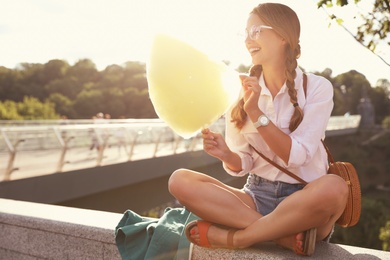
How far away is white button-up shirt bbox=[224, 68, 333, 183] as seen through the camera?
8.28 feet

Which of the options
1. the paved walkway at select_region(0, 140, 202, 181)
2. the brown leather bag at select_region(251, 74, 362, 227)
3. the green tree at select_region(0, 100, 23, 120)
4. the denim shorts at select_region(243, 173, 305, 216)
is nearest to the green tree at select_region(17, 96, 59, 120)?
the green tree at select_region(0, 100, 23, 120)

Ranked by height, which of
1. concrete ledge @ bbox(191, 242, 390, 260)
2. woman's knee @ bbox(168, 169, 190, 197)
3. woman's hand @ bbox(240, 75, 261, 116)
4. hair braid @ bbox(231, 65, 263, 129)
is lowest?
concrete ledge @ bbox(191, 242, 390, 260)

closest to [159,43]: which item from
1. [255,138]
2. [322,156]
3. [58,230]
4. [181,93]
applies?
[181,93]

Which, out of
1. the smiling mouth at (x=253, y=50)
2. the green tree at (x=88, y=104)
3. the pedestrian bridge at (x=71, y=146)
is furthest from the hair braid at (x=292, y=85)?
the green tree at (x=88, y=104)

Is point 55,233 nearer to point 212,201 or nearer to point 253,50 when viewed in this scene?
point 212,201

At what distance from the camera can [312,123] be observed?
8.38ft

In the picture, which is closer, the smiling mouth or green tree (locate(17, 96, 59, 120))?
the smiling mouth

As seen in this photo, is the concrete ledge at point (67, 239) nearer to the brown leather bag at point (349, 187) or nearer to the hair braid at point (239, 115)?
the brown leather bag at point (349, 187)

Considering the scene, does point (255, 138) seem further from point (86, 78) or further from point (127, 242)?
point (86, 78)

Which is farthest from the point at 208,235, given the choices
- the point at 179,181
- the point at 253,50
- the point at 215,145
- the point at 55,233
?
the point at 55,233

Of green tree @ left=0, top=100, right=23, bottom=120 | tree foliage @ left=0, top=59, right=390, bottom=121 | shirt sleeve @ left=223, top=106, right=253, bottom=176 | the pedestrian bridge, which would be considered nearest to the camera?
shirt sleeve @ left=223, top=106, right=253, bottom=176

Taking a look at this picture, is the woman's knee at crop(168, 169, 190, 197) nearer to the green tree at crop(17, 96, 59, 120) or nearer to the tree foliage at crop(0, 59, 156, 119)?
the tree foliage at crop(0, 59, 156, 119)

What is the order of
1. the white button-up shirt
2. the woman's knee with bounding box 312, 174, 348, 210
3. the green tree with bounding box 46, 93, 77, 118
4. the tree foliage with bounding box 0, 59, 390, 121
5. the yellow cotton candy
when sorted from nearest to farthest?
1. the yellow cotton candy
2. the woman's knee with bounding box 312, 174, 348, 210
3. the white button-up shirt
4. the tree foliage with bounding box 0, 59, 390, 121
5. the green tree with bounding box 46, 93, 77, 118

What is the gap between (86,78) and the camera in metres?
59.4
